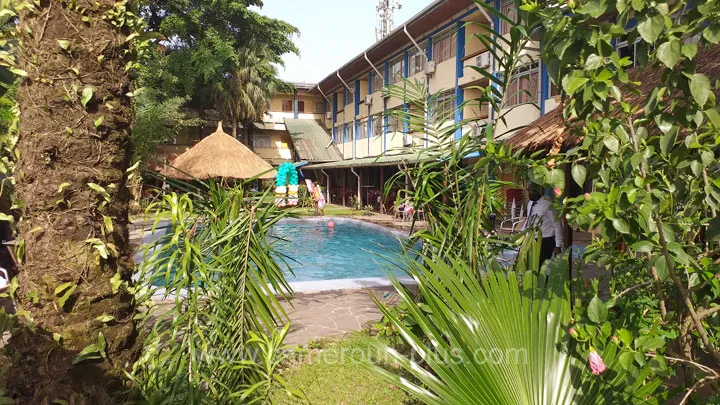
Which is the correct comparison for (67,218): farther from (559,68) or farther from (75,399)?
(559,68)

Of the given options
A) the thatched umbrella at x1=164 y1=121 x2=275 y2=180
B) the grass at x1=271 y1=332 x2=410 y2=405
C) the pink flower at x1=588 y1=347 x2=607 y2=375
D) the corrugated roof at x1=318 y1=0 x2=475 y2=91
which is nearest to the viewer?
the pink flower at x1=588 y1=347 x2=607 y2=375

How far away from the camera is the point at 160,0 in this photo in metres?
23.7

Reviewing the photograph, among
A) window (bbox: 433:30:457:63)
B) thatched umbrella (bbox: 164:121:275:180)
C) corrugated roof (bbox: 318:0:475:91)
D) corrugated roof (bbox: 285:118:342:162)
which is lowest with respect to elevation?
thatched umbrella (bbox: 164:121:275:180)

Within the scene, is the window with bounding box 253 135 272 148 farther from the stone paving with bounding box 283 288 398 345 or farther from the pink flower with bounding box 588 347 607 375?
the pink flower with bounding box 588 347 607 375

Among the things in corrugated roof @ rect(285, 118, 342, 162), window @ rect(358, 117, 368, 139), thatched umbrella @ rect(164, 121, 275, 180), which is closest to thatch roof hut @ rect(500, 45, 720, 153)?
thatched umbrella @ rect(164, 121, 275, 180)

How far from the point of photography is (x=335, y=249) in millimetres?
13977

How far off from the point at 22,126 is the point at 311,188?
22.2 m

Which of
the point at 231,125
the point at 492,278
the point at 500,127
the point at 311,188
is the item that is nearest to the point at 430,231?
the point at 492,278

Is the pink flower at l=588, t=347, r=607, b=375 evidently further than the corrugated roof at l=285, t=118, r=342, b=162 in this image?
No

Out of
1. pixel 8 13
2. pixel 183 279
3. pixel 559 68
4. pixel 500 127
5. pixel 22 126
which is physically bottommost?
pixel 183 279

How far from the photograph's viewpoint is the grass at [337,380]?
3.32 metres

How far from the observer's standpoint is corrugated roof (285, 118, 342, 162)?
2944 cm

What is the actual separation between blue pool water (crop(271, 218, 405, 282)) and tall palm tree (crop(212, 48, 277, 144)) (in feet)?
39.3

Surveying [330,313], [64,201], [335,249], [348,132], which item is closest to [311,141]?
[348,132]
